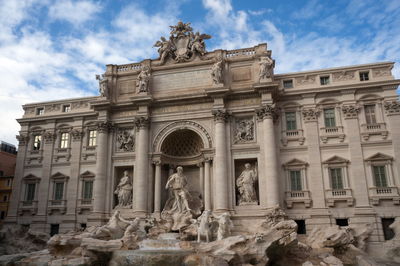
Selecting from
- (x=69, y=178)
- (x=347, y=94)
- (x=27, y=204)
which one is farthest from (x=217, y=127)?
(x=27, y=204)

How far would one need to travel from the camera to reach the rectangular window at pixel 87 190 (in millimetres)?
30656

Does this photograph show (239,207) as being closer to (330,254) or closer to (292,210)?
(292,210)

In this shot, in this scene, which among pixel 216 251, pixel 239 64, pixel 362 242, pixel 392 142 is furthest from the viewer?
pixel 239 64

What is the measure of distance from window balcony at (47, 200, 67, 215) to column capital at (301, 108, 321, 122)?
68.1 ft

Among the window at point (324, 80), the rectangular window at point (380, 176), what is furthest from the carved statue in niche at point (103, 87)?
the rectangular window at point (380, 176)

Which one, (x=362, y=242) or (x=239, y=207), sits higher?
(x=239, y=207)

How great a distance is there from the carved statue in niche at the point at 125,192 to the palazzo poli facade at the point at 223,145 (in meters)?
0.08

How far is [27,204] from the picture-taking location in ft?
105

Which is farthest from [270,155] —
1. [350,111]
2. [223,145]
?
[350,111]

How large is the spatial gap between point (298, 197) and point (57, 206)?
19.6 m

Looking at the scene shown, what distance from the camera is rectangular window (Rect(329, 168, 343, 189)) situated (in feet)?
84.8

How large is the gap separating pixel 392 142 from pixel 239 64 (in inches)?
492

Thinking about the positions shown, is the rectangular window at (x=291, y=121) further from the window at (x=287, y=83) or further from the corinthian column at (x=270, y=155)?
the window at (x=287, y=83)

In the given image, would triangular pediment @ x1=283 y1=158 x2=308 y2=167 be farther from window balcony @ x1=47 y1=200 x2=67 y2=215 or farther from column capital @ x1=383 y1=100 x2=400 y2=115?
window balcony @ x1=47 y1=200 x2=67 y2=215
